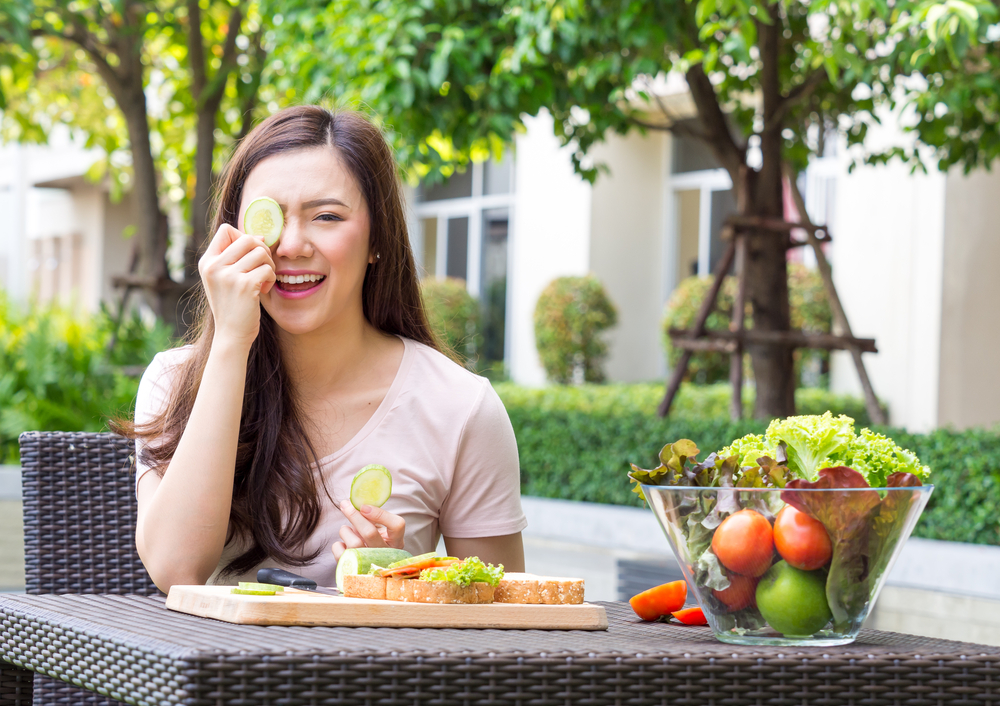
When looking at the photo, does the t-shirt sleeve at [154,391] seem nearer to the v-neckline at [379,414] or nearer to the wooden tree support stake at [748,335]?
the v-neckline at [379,414]

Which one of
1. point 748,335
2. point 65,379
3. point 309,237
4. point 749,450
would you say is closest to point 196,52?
point 65,379

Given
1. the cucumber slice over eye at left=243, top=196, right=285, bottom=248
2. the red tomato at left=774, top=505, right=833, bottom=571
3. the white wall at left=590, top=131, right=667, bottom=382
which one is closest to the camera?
the red tomato at left=774, top=505, right=833, bottom=571

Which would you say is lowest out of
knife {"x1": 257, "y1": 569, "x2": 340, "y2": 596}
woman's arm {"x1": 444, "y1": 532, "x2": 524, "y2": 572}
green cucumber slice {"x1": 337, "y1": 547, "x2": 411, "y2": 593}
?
woman's arm {"x1": 444, "y1": 532, "x2": 524, "y2": 572}

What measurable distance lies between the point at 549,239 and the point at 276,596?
445 inches

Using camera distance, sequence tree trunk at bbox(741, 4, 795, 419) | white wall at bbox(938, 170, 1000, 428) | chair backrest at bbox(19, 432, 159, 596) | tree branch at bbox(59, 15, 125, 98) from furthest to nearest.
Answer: white wall at bbox(938, 170, 1000, 428)
tree branch at bbox(59, 15, 125, 98)
tree trunk at bbox(741, 4, 795, 419)
chair backrest at bbox(19, 432, 159, 596)

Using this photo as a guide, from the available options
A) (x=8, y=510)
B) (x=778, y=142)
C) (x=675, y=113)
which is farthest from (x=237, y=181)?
(x=675, y=113)

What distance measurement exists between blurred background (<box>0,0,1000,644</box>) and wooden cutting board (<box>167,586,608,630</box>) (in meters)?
1.19

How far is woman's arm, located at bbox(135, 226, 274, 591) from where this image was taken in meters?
1.64

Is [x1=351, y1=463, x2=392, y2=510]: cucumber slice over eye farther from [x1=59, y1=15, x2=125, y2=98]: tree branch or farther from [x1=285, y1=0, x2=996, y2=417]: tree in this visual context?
[x1=59, y1=15, x2=125, y2=98]: tree branch

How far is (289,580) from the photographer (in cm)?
153

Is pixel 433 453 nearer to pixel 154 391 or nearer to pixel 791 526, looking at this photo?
pixel 154 391

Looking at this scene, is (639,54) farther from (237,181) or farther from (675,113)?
(675,113)

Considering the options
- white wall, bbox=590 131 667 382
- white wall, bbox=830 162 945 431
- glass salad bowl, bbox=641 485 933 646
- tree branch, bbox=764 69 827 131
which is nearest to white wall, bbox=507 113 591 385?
white wall, bbox=590 131 667 382

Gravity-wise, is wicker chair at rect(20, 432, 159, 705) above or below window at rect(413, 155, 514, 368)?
below
